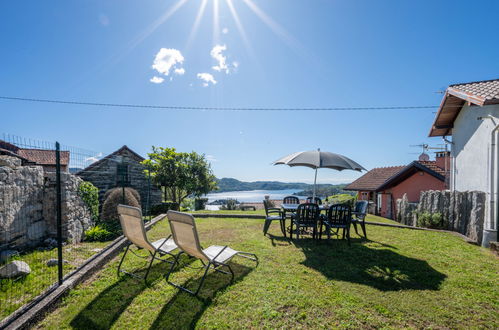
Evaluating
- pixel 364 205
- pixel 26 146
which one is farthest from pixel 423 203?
pixel 26 146

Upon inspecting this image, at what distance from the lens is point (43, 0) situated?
7.11 meters

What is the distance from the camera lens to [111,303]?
8.98ft

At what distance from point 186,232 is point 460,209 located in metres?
7.99

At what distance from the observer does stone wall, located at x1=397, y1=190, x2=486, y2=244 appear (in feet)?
19.3

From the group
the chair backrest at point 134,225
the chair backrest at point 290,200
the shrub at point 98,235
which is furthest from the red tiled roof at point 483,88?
the shrub at point 98,235

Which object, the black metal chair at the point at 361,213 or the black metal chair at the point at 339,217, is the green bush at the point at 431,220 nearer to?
the black metal chair at the point at 361,213

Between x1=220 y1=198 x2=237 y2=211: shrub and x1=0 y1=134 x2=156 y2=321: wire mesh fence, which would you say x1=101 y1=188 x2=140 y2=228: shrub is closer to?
x1=0 y1=134 x2=156 y2=321: wire mesh fence

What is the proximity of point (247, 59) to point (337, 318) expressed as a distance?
10.1 metres

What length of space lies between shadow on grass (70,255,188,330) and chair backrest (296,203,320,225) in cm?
322

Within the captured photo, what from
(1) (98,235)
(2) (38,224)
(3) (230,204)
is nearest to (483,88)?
(1) (98,235)

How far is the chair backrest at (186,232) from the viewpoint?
2988mm

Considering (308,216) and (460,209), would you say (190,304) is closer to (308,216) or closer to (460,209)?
(308,216)

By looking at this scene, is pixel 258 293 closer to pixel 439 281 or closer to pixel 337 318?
pixel 337 318

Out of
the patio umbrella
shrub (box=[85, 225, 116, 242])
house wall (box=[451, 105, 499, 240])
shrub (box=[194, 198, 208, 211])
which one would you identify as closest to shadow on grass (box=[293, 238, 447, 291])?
the patio umbrella
